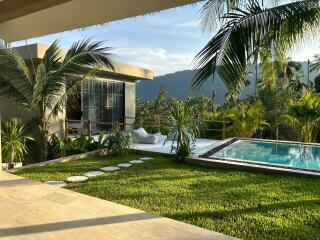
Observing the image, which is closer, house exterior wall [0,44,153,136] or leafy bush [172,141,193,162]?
leafy bush [172,141,193,162]

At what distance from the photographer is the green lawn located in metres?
3.71

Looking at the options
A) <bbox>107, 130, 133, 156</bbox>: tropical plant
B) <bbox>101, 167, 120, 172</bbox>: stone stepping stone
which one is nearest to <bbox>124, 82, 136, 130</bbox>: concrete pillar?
<bbox>107, 130, 133, 156</bbox>: tropical plant

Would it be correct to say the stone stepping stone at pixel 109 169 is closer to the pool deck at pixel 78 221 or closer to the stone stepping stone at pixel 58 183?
the stone stepping stone at pixel 58 183

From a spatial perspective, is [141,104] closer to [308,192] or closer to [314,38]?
[308,192]

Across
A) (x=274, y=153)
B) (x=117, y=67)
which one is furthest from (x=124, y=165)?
(x=117, y=67)

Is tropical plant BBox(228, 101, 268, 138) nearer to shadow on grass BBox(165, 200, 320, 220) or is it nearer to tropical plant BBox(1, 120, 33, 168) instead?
shadow on grass BBox(165, 200, 320, 220)

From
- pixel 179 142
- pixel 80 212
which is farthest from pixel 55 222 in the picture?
pixel 179 142

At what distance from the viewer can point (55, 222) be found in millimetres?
3604

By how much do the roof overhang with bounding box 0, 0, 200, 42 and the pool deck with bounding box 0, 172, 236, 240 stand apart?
2591mm

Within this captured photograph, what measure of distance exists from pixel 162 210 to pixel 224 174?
255 cm

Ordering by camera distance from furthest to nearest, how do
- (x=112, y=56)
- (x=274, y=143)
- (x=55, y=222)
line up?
1. (x=274, y=143)
2. (x=112, y=56)
3. (x=55, y=222)

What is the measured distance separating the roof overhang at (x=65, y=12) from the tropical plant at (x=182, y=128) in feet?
11.1

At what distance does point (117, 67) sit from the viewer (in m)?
11.6

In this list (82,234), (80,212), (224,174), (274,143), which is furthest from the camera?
(274,143)
